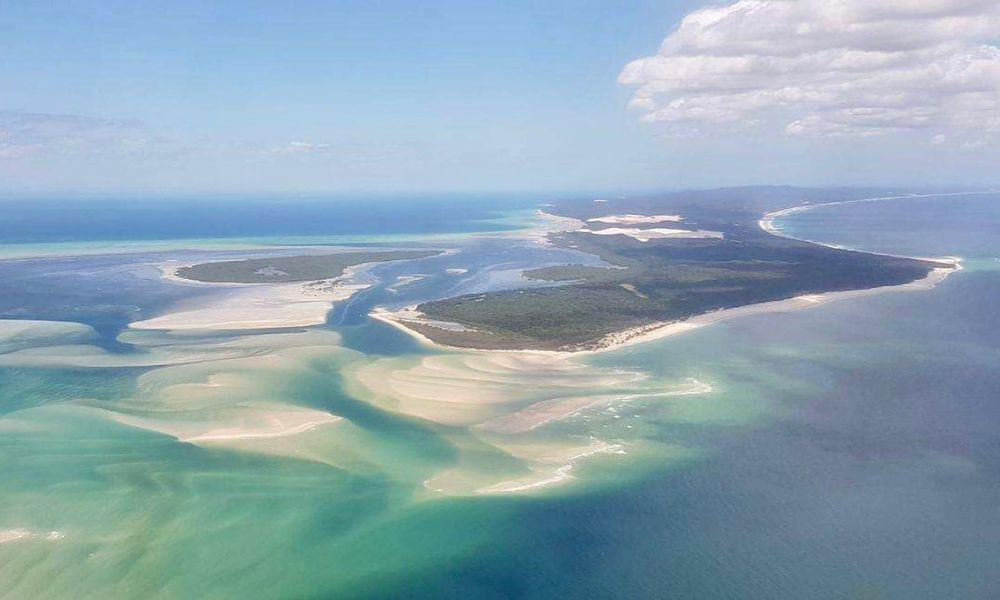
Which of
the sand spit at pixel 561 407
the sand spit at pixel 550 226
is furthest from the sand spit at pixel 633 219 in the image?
the sand spit at pixel 561 407

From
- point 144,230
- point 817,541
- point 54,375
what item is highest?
point 144,230

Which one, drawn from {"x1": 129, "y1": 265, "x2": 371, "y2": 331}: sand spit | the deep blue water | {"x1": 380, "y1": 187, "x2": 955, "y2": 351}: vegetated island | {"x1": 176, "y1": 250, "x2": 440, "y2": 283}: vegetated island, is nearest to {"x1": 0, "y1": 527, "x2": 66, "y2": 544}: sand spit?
{"x1": 380, "y1": 187, "x2": 955, "y2": 351}: vegetated island

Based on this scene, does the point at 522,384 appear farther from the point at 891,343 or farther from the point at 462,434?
the point at 891,343

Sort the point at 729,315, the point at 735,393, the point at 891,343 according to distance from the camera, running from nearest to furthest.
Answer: the point at 735,393 < the point at 891,343 < the point at 729,315

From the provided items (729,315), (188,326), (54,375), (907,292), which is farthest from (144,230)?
(907,292)

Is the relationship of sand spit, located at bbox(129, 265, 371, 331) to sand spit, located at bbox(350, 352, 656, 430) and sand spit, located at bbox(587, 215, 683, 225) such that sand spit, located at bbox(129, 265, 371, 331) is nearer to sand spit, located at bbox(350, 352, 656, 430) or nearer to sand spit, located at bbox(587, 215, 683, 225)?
sand spit, located at bbox(350, 352, 656, 430)

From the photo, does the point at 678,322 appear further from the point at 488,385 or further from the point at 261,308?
the point at 261,308
